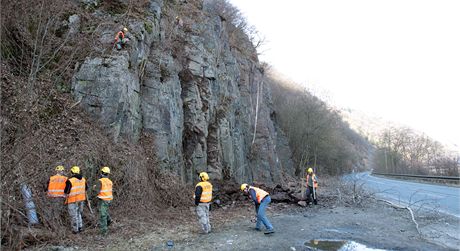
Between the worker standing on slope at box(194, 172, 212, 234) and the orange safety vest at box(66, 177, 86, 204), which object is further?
the worker standing on slope at box(194, 172, 212, 234)

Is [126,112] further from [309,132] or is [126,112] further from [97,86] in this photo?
[309,132]

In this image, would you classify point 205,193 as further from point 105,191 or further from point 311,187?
point 311,187

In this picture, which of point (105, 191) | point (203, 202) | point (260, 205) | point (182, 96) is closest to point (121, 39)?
point (182, 96)

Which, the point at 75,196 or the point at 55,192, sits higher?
the point at 55,192

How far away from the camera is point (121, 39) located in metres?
13.0

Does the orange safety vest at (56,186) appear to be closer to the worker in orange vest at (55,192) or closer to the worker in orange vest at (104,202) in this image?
the worker in orange vest at (55,192)

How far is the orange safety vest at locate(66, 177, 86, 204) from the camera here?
814 centimetres

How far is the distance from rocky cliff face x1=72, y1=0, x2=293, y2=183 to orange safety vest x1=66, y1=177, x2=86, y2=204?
3.17m

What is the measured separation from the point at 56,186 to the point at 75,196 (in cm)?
51

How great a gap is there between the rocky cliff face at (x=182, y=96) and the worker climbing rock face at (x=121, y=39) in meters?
0.27

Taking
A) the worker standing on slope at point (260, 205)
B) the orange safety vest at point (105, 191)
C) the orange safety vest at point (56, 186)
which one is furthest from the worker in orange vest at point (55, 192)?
the worker standing on slope at point (260, 205)

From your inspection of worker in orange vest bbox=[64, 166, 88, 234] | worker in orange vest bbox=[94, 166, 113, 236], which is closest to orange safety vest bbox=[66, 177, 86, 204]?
worker in orange vest bbox=[64, 166, 88, 234]

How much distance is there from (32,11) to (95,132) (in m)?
5.54

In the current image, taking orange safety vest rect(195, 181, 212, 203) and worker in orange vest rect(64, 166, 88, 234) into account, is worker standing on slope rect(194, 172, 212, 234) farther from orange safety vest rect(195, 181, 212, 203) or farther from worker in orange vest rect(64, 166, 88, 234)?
worker in orange vest rect(64, 166, 88, 234)
